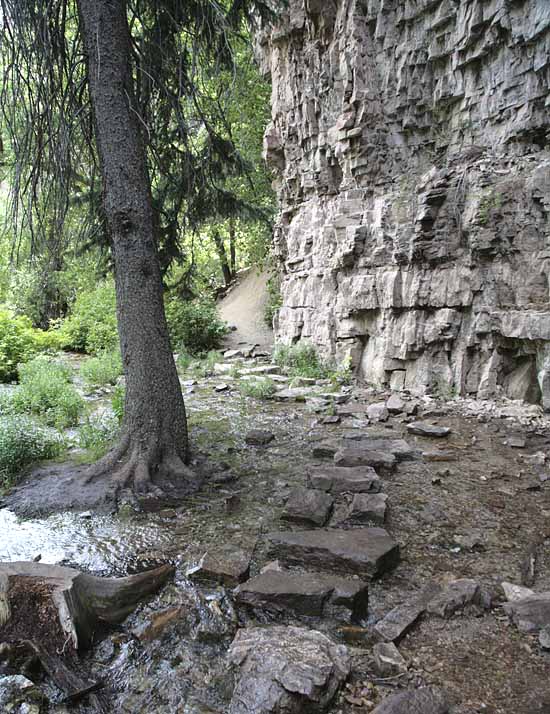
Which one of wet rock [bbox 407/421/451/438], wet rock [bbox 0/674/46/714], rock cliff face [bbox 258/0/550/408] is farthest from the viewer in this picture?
rock cliff face [bbox 258/0/550/408]

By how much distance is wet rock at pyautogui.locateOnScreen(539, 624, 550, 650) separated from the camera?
293 centimetres

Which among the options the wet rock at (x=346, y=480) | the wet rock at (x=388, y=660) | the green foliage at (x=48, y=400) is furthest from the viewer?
the green foliage at (x=48, y=400)

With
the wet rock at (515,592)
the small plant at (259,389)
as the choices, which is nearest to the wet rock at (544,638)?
the wet rock at (515,592)

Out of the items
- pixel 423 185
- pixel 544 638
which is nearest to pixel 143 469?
pixel 544 638

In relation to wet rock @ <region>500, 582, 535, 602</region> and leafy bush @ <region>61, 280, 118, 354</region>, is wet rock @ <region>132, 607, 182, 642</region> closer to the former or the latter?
wet rock @ <region>500, 582, 535, 602</region>

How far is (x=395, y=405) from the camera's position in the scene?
9469 millimetres

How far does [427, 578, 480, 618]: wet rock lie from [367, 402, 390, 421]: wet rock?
17.8 ft

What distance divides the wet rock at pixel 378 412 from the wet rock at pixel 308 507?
392cm

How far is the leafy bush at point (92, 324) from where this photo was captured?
1789 cm

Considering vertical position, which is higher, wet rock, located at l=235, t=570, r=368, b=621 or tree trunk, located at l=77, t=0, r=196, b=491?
tree trunk, located at l=77, t=0, r=196, b=491

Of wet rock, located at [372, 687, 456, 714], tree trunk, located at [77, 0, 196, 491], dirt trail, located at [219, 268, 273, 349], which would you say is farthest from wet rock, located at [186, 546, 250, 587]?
dirt trail, located at [219, 268, 273, 349]

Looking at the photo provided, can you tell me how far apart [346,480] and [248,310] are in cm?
1794

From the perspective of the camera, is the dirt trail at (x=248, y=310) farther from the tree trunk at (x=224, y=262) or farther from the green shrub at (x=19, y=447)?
the green shrub at (x=19, y=447)

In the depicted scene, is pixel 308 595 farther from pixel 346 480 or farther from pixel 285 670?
pixel 346 480
